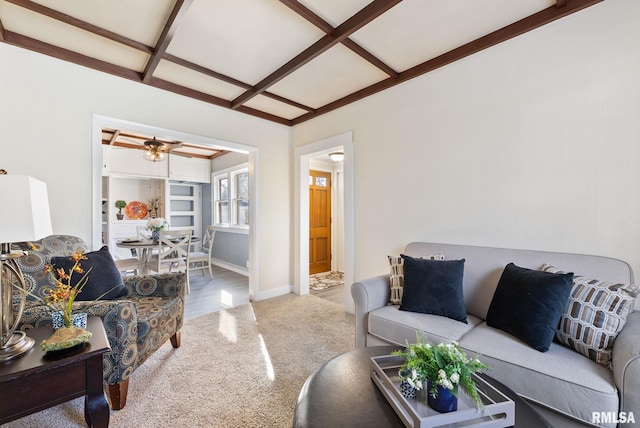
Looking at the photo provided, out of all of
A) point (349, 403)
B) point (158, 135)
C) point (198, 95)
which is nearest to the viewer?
point (349, 403)

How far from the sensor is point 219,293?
416 centimetres

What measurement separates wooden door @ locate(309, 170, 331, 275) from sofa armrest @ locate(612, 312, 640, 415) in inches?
169

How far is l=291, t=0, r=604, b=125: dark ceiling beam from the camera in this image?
6.14 feet

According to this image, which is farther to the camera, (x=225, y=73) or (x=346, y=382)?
(x=225, y=73)

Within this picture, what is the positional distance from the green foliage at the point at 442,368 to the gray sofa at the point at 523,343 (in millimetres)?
568

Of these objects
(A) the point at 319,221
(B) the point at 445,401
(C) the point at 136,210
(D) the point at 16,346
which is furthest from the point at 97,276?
(C) the point at 136,210

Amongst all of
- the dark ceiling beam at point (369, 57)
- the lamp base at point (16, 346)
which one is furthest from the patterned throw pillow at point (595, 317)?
the lamp base at point (16, 346)

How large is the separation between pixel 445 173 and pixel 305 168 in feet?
7.00

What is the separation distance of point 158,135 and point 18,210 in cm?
204

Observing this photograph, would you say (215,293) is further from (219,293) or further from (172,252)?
(172,252)

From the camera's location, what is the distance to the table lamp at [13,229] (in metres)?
1.17

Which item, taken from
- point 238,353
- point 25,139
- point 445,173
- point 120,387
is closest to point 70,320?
point 120,387

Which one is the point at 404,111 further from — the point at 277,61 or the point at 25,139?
the point at 25,139

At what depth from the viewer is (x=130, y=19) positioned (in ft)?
6.62
